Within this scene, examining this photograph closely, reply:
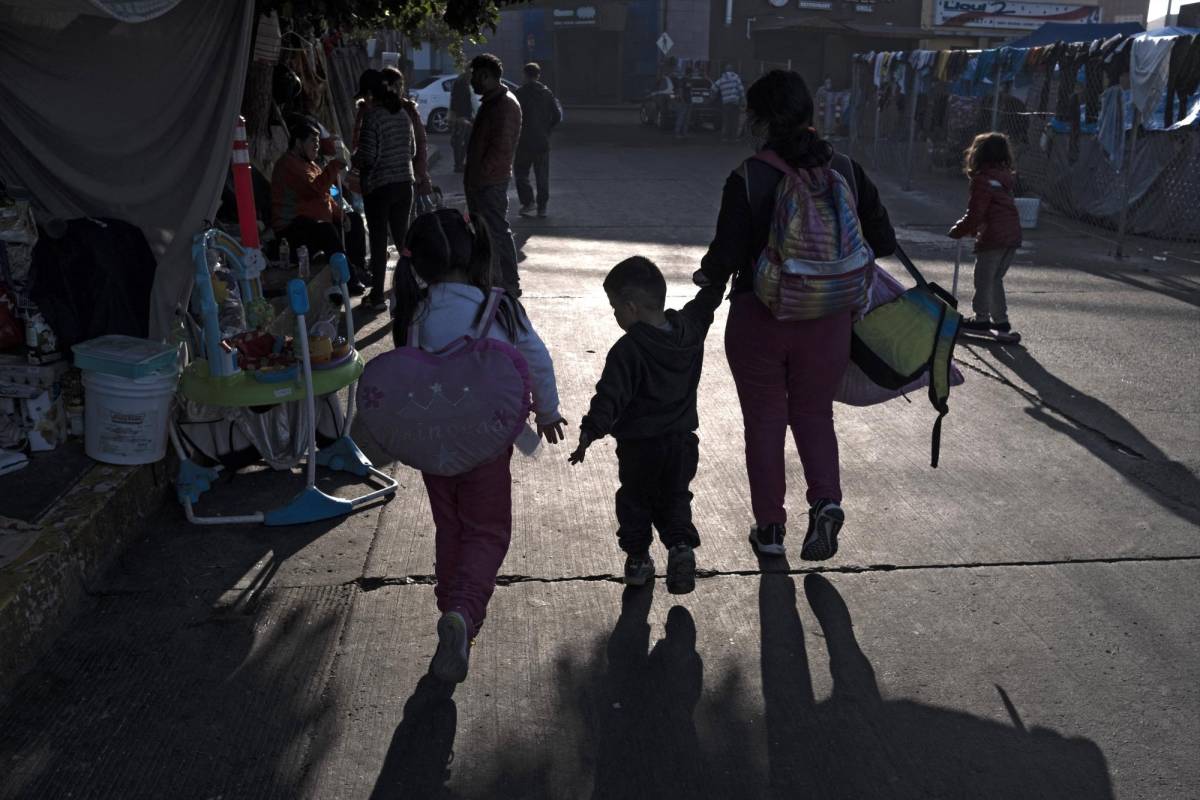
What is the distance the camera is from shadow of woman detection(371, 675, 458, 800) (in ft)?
10.3

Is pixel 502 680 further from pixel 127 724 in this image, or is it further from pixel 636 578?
pixel 127 724

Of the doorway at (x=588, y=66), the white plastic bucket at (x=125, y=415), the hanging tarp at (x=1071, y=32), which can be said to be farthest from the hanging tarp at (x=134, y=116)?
the doorway at (x=588, y=66)

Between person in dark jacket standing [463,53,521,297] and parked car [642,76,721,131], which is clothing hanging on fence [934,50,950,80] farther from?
person in dark jacket standing [463,53,521,297]

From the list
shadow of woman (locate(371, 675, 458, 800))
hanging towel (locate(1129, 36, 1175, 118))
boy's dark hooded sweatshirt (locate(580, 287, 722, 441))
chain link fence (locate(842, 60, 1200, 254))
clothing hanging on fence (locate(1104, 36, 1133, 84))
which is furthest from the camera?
clothing hanging on fence (locate(1104, 36, 1133, 84))

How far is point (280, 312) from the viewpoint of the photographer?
5.99 m

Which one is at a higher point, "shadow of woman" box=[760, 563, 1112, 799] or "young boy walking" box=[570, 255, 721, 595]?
"young boy walking" box=[570, 255, 721, 595]

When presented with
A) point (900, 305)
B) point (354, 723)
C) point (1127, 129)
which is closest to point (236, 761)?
point (354, 723)

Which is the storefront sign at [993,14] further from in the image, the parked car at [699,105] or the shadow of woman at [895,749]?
the shadow of woman at [895,749]

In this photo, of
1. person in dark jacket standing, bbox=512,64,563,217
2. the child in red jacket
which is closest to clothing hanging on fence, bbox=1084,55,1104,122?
person in dark jacket standing, bbox=512,64,563,217

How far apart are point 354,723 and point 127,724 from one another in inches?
26.6

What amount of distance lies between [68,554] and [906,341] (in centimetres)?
321

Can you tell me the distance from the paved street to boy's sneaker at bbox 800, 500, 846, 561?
134mm

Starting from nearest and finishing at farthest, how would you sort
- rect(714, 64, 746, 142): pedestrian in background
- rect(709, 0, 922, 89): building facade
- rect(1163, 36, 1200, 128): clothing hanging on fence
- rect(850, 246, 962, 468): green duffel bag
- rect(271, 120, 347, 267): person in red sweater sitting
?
rect(850, 246, 962, 468): green duffel bag
rect(271, 120, 347, 267): person in red sweater sitting
rect(1163, 36, 1200, 128): clothing hanging on fence
rect(714, 64, 746, 142): pedestrian in background
rect(709, 0, 922, 89): building facade

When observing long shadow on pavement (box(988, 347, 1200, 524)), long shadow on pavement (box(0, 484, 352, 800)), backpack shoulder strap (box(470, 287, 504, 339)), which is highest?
backpack shoulder strap (box(470, 287, 504, 339))
